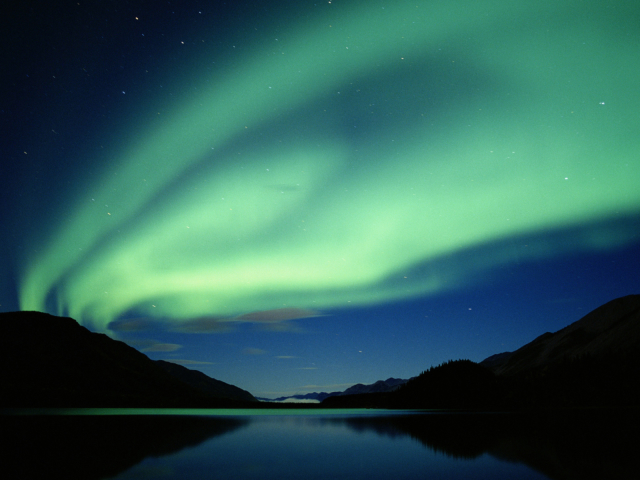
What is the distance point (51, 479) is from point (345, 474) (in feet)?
38.2

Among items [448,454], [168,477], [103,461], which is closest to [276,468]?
[168,477]

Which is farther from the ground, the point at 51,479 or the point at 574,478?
the point at 51,479

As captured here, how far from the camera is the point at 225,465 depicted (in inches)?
813

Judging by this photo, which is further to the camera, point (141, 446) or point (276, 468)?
point (141, 446)

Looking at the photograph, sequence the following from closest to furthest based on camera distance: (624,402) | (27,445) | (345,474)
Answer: (345,474) → (27,445) → (624,402)

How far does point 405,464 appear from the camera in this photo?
A: 70.0 ft

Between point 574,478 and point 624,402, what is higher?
point 574,478

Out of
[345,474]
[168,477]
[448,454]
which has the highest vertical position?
[168,477]

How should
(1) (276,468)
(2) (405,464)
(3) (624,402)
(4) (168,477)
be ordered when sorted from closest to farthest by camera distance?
(4) (168,477) → (1) (276,468) → (2) (405,464) → (3) (624,402)

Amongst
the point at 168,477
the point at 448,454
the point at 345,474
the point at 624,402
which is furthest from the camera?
the point at 624,402

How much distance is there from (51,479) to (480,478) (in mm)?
16883

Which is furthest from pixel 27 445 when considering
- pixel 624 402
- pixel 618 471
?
pixel 624 402

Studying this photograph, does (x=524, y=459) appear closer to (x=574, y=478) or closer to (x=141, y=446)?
(x=574, y=478)

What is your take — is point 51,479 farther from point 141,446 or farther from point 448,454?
point 448,454
